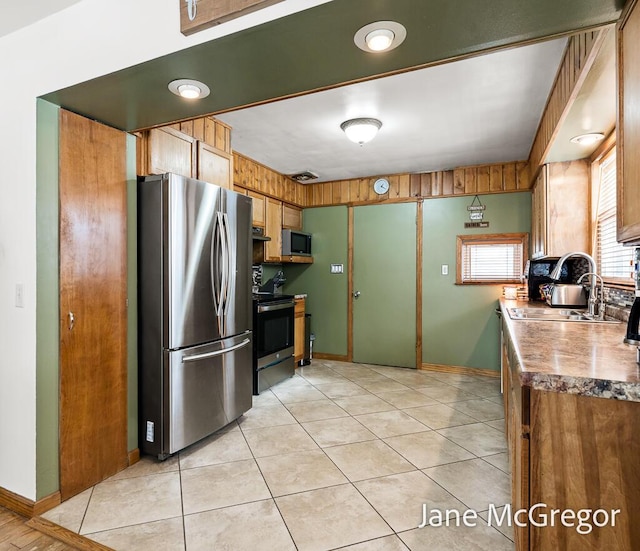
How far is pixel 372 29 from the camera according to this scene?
125 cm

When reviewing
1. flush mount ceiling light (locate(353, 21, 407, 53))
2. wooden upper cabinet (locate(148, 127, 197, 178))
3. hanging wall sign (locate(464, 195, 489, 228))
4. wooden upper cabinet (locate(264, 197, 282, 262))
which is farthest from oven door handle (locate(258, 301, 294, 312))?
flush mount ceiling light (locate(353, 21, 407, 53))

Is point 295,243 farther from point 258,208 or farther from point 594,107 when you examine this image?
point 594,107

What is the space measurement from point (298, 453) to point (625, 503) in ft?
Result: 6.01

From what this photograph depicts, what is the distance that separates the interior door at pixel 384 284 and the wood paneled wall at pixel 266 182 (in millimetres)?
812

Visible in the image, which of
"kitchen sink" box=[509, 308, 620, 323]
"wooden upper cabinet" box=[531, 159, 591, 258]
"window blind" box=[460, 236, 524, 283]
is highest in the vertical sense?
"wooden upper cabinet" box=[531, 159, 591, 258]

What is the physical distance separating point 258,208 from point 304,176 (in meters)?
0.86

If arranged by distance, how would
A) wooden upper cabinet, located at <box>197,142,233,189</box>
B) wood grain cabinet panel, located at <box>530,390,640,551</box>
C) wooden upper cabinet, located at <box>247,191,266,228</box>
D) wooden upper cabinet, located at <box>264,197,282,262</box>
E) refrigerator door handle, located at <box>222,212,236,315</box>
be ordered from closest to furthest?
1. wood grain cabinet panel, located at <box>530,390,640,551</box>
2. refrigerator door handle, located at <box>222,212,236,315</box>
3. wooden upper cabinet, located at <box>197,142,233,189</box>
4. wooden upper cabinet, located at <box>247,191,266,228</box>
5. wooden upper cabinet, located at <box>264,197,282,262</box>

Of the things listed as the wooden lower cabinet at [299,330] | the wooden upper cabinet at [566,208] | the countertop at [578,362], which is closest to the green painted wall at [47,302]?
the countertop at [578,362]

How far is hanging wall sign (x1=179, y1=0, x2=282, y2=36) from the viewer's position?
123 cm

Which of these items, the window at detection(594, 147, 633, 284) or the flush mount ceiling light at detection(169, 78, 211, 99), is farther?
the window at detection(594, 147, 633, 284)

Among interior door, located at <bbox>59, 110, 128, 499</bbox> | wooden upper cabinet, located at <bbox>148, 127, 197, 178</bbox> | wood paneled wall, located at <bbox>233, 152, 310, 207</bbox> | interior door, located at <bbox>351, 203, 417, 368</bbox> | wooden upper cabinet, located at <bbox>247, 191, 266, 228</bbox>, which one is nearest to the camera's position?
interior door, located at <bbox>59, 110, 128, 499</bbox>

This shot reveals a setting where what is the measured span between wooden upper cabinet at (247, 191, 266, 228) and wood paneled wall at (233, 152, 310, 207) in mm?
56

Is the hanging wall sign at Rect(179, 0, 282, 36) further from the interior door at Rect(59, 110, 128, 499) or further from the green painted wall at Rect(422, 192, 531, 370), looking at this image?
the green painted wall at Rect(422, 192, 531, 370)

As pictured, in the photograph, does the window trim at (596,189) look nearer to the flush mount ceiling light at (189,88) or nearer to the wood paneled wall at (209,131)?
the flush mount ceiling light at (189,88)
